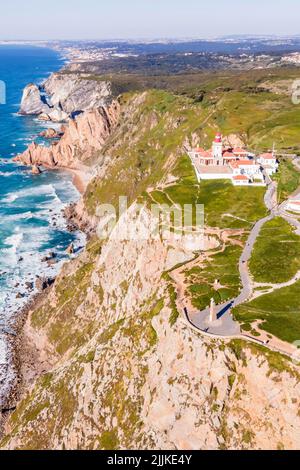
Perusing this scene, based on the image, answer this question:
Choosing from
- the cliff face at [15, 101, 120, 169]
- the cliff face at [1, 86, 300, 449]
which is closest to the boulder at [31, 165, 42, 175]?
the cliff face at [15, 101, 120, 169]

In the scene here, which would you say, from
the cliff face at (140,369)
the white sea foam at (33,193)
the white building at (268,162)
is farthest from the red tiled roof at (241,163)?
the white sea foam at (33,193)

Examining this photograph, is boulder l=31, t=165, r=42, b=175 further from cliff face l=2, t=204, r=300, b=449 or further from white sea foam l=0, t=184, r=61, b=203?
cliff face l=2, t=204, r=300, b=449

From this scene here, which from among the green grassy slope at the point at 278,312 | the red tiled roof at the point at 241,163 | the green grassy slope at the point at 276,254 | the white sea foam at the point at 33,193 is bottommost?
the white sea foam at the point at 33,193

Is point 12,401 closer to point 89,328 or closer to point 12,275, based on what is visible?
point 89,328

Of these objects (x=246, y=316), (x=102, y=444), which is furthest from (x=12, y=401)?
(x=246, y=316)

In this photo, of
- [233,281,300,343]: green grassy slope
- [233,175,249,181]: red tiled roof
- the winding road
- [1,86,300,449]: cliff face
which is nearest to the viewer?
[1,86,300,449]: cliff face

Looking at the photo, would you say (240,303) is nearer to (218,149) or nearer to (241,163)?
(241,163)

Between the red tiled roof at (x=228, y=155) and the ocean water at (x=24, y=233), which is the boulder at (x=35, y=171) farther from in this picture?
the red tiled roof at (x=228, y=155)
